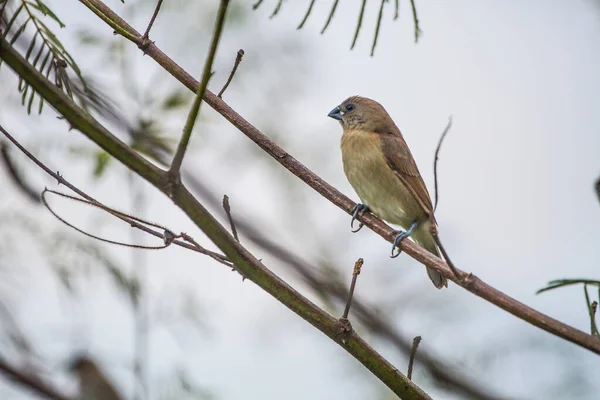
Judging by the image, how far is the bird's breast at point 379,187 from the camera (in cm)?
381

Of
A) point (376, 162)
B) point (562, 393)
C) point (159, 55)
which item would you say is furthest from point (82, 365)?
point (562, 393)

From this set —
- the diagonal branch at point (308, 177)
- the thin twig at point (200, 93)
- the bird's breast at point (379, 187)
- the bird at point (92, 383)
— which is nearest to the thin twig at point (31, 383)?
the bird at point (92, 383)

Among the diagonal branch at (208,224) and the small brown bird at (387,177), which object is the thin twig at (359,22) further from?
the small brown bird at (387,177)

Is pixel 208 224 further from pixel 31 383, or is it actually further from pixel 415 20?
pixel 31 383

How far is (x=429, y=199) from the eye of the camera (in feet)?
12.7

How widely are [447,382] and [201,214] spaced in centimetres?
174

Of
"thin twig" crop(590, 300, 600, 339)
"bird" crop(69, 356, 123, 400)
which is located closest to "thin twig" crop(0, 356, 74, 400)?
"bird" crop(69, 356, 123, 400)

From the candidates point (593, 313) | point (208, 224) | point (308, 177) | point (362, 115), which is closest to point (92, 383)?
point (308, 177)

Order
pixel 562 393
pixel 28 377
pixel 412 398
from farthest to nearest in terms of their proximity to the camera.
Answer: pixel 562 393, pixel 28 377, pixel 412 398

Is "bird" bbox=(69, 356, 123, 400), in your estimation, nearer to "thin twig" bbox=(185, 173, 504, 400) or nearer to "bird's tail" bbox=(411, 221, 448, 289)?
"thin twig" bbox=(185, 173, 504, 400)

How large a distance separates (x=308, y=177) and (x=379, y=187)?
5.21ft

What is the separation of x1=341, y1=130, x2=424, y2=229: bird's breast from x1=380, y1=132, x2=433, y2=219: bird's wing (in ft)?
0.10

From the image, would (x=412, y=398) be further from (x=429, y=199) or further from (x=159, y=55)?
(x=429, y=199)

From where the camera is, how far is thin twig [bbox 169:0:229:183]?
1.39 metres
